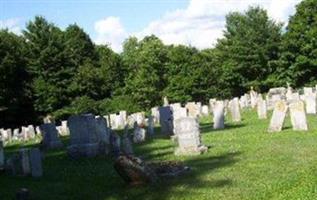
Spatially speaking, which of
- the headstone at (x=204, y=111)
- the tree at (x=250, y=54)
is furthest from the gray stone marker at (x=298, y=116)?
the tree at (x=250, y=54)

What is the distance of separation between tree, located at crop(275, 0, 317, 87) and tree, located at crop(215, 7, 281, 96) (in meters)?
3.23

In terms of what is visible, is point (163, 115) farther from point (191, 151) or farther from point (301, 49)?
point (301, 49)

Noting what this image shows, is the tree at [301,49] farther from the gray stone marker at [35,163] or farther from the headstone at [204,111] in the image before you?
the gray stone marker at [35,163]

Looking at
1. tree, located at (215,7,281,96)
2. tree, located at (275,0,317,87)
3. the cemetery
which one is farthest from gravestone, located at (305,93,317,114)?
tree, located at (215,7,281,96)

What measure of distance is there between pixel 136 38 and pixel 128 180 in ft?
307

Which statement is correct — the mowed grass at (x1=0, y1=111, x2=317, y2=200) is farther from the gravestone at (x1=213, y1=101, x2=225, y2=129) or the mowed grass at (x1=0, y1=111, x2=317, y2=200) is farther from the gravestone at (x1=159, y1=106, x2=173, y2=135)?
the gravestone at (x1=213, y1=101, x2=225, y2=129)

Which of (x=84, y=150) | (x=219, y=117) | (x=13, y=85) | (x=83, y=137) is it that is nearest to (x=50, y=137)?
(x=83, y=137)

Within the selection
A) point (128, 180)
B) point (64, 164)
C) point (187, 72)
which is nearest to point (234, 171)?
point (128, 180)

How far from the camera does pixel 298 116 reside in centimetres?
2352

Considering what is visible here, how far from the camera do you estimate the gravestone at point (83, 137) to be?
22.7m

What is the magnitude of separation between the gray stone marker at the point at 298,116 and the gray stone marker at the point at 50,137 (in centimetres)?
1085

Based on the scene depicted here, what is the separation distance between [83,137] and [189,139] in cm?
480

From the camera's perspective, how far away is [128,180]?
49.7ft

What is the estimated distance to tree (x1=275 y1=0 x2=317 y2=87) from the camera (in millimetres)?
63125
